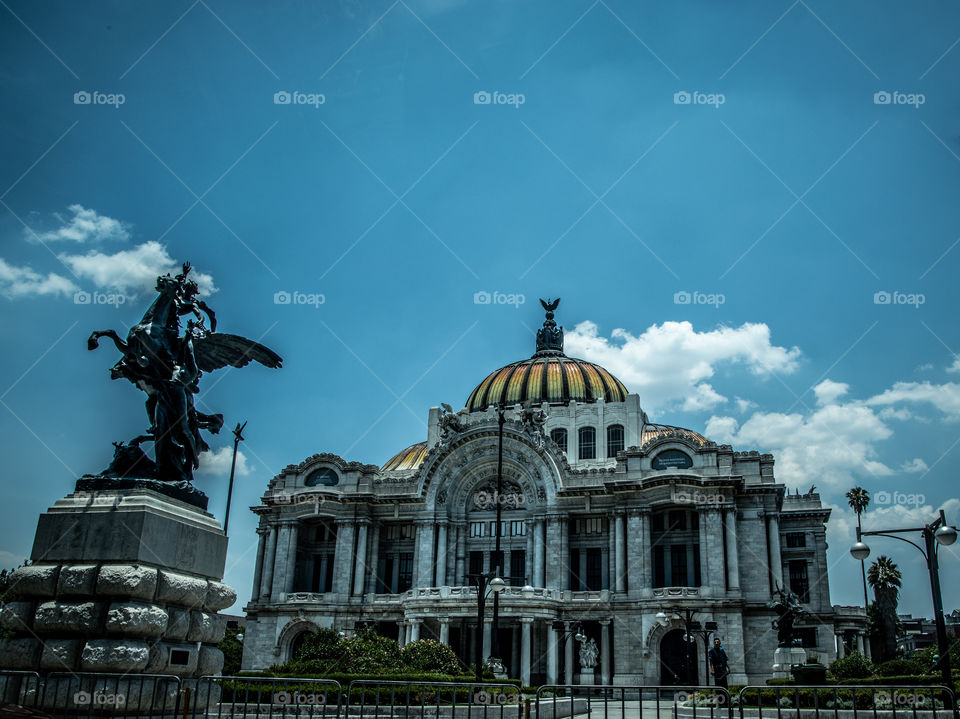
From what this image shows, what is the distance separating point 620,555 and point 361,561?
18.1 metres

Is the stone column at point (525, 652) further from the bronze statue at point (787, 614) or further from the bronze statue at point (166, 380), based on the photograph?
the bronze statue at point (166, 380)

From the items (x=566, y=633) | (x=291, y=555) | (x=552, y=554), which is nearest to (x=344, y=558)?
(x=291, y=555)

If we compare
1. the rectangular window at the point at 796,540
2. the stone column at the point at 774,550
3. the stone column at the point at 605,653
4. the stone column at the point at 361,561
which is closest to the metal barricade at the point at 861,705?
the stone column at the point at 605,653

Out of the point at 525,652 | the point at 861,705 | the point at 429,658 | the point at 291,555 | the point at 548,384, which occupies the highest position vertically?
the point at 548,384

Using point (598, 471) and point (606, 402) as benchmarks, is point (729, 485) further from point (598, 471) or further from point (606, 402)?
point (606, 402)

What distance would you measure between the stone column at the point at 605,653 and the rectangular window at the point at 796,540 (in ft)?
60.0

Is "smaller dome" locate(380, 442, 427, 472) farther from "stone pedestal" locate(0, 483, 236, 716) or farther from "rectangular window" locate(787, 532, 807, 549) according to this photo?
"stone pedestal" locate(0, 483, 236, 716)

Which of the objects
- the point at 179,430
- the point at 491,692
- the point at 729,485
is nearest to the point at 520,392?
the point at 729,485

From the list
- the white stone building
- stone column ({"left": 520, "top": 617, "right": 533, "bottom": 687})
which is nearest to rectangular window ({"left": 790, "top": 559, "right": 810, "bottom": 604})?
the white stone building

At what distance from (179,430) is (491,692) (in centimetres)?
1548

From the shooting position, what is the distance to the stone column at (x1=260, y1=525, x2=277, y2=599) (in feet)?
187

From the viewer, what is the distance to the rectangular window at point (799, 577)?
186 feet

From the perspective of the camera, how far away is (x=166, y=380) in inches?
380

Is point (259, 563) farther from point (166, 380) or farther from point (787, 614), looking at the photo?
point (166, 380)
